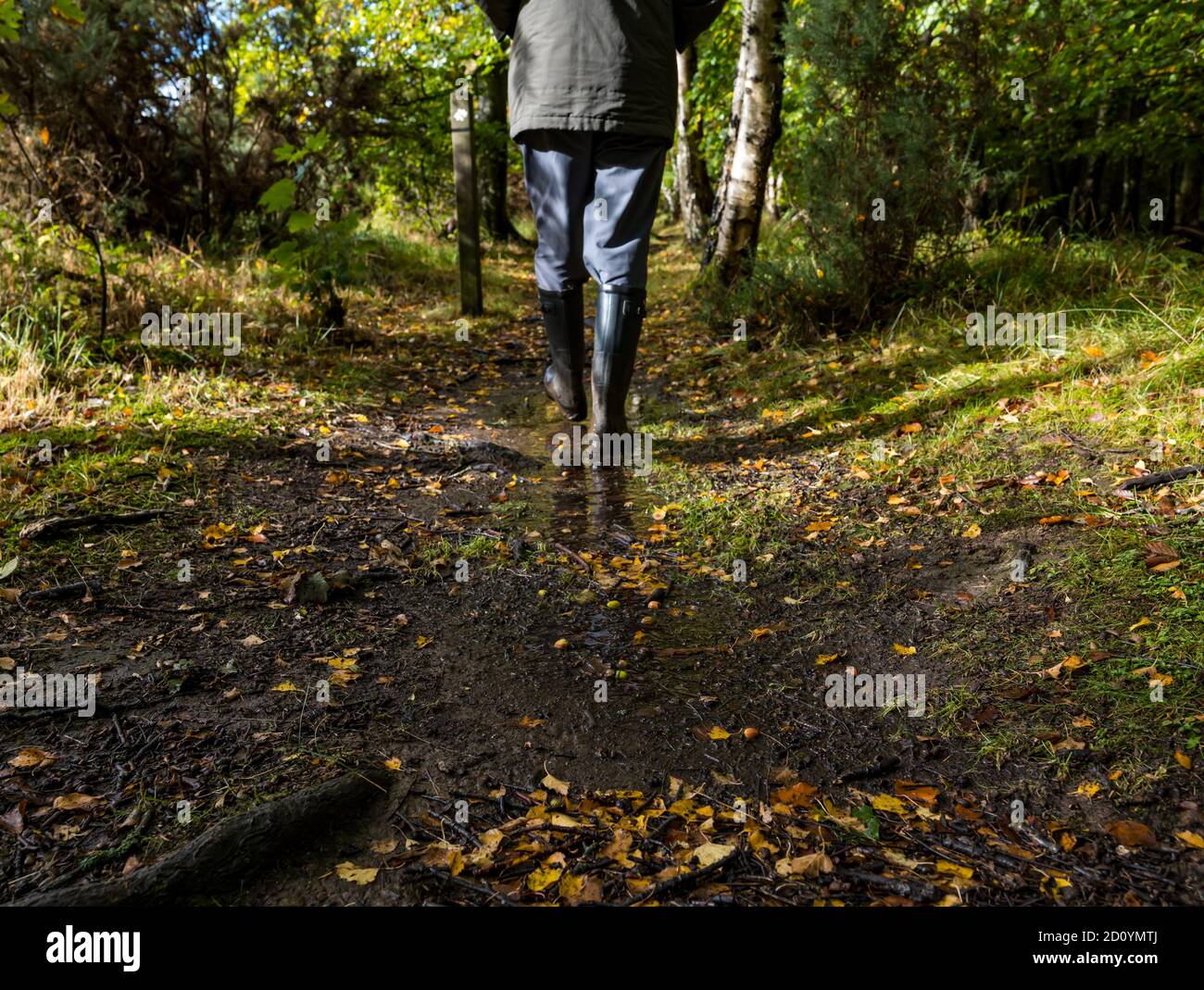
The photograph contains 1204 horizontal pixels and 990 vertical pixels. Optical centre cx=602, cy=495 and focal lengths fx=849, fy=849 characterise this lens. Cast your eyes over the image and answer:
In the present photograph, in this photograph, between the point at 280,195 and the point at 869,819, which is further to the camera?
the point at 280,195

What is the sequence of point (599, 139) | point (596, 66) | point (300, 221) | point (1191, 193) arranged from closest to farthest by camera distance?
point (596, 66), point (599, 139), point (300, 221), point (1191, 193)

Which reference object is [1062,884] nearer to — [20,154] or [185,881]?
[185,881]

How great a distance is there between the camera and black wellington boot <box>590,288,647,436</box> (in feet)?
13.2

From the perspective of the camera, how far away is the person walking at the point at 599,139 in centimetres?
379

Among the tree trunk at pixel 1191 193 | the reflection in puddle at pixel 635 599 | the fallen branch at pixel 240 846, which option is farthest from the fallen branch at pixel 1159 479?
the tree trunk at pixel 1191 193

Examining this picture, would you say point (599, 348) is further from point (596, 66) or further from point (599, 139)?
point (596, 66)

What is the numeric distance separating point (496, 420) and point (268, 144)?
4951 mm

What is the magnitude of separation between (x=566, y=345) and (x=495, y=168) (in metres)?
10.1

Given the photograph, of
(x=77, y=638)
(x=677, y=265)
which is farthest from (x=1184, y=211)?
(x=77, y=638)

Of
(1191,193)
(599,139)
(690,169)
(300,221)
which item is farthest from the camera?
(1191,193)

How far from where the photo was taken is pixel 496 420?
538cm

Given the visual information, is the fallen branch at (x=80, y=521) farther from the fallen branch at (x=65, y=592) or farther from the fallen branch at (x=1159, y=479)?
the fallen branch at (x=1159, y=479)

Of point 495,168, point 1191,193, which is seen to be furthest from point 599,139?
point 1191,193

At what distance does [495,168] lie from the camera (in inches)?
527
